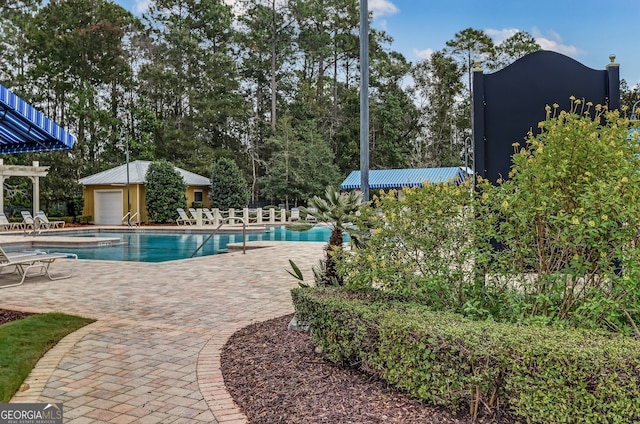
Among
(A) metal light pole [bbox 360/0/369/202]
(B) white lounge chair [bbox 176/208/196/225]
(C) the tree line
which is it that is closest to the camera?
(A) metal light pole [bbox 360/0/369/202]

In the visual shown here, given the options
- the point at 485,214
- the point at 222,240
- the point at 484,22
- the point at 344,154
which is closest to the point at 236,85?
the point at 344,154

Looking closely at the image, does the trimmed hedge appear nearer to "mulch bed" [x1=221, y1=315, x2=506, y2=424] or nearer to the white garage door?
"mulch bed" [x1=221, y1=315, x2=506, y2=424]

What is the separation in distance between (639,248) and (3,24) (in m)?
38.6

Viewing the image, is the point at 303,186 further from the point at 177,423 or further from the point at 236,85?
the point at 177,423

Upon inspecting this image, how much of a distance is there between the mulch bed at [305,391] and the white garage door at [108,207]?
2621 centimetres

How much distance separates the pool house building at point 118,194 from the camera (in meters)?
27.9

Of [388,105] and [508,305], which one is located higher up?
[388,105]

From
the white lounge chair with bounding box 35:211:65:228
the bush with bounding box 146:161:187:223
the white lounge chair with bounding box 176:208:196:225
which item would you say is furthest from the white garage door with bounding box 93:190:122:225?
the white lounge chair with bounding box 176:208:196:225

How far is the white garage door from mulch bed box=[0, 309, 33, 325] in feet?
77.8

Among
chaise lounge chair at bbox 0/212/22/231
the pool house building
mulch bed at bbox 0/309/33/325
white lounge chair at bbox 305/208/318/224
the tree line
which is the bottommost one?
mulch bed at bbox 0/309/33/325

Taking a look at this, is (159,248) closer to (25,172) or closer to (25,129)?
(25,129)

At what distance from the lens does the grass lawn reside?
3762 mm

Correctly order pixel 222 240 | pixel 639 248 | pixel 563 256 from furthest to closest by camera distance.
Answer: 1. pixel 222 240
2. pixel 563 256
3. pixel 639 248

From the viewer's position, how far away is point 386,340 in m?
3.26
